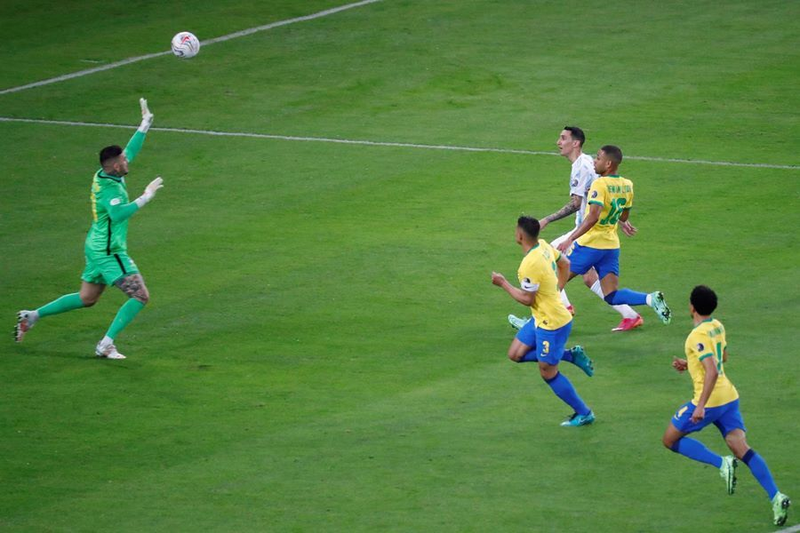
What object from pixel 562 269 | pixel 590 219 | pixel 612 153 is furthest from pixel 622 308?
pixel 562 269

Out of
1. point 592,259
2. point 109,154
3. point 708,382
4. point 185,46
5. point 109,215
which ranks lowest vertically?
point 592,259

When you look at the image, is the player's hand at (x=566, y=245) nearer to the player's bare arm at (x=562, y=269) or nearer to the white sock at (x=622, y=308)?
the white sock at (x=622, y=308)

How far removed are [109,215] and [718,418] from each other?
7.24 m

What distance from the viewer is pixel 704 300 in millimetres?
11227

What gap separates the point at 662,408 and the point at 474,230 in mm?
6809

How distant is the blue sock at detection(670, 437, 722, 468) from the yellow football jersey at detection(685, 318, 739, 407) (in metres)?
0.42

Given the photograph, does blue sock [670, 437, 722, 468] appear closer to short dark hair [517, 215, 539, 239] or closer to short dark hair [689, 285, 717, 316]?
short dark hair [689, 285, 717, 316]

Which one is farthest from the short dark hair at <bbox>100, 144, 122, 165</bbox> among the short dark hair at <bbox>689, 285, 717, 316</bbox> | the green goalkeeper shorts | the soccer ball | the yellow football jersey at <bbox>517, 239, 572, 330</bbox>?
the short dark hair at <bbox>689, 285, 717, 316</bbox>

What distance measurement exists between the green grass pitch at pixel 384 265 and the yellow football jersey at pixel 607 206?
1.14m

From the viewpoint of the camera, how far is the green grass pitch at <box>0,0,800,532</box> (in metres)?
12.1

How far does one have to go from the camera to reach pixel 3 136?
82.5 ft

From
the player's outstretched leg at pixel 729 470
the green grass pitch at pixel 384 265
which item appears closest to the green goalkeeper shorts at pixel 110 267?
the green grass pitch at pixel 384 265

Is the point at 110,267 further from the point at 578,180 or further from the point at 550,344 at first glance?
the point at 578,180

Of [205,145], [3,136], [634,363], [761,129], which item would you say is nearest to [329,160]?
[205,145]
